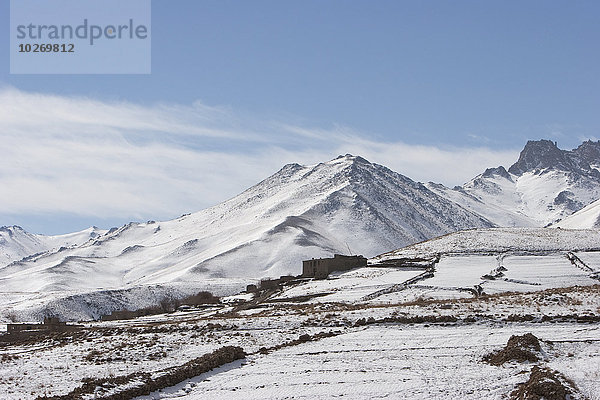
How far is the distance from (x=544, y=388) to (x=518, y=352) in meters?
5.13

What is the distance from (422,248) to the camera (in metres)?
80.8

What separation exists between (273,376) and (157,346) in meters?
7.95

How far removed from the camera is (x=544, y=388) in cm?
1741

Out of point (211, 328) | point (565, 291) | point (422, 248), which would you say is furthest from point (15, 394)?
point (422, 248)

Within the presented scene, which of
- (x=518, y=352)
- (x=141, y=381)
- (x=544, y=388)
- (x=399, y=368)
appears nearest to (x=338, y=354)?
(x=399, y=368)

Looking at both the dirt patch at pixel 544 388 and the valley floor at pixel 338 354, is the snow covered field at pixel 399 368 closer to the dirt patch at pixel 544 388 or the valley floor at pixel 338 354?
the valley floor at pixel 338 354

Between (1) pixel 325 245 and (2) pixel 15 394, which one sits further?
(1) pixel 325 245

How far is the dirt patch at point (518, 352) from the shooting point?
22.2 metres

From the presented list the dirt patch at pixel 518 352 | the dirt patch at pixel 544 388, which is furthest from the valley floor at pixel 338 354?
the dirt patch at pixel 544 388

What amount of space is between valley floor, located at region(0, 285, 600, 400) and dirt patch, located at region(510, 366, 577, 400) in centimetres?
Answer: 40

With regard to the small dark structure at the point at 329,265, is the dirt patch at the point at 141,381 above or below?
below

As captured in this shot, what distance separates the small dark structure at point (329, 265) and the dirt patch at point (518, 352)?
4399cm

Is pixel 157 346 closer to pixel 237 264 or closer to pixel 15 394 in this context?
pixel 15 394

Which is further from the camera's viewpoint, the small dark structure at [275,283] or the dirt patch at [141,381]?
the small dark structure at [275,283]
